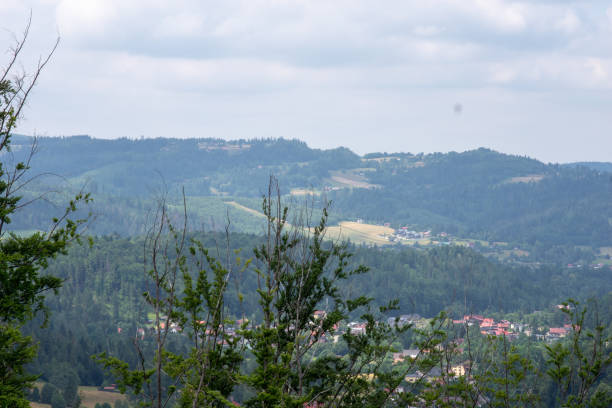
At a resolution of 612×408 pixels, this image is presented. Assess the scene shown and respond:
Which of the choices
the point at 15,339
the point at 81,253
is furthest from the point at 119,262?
the point at 15,339

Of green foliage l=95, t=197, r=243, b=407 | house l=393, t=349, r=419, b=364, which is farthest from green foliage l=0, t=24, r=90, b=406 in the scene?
house l=393, t=349, r=419, b=364

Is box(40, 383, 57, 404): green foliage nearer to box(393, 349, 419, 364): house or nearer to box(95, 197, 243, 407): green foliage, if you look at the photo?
box(393, 349, 419, 364): house

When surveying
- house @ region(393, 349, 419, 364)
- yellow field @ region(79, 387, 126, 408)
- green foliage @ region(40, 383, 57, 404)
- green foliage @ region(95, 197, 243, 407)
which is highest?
green foliage @ region(95, 197, 243, 407)

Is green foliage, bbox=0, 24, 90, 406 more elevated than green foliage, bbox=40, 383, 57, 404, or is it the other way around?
green foliage, bbox=0, 24, 90, 406

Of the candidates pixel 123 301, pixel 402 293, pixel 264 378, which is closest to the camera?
pixel 264 378

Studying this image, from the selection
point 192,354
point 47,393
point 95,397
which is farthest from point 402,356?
point 95,397

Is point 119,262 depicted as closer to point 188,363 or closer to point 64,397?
point 64,397

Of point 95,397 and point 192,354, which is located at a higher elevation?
point 192,354

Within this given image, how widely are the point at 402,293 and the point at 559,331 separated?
52.9m

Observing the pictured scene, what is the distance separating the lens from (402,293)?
188875 millimetres

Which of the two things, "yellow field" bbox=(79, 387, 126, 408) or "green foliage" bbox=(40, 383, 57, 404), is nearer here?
"green foliage" bbox=(40, 383, 57, 404)

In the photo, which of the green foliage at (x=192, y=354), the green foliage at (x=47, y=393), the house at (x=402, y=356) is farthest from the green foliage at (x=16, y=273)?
the green foliage at (x=47, y=393)

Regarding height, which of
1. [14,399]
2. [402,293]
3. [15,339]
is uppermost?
[15,339]

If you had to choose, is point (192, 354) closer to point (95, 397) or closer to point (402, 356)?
point (402, 356)
